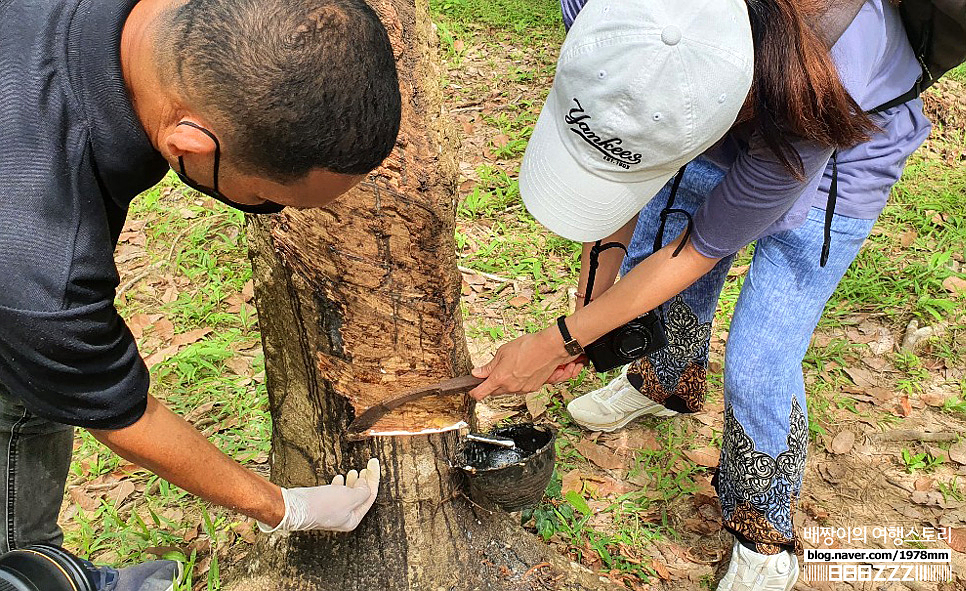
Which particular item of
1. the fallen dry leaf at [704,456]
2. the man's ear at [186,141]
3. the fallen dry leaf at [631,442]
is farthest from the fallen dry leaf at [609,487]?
the man's ear at [186,141]

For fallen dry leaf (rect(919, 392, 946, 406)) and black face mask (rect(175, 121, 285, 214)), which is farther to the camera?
fallen dry leaf (rect(919, 392, 946, 406))

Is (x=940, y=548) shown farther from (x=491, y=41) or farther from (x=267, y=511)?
(x=491, y=41)

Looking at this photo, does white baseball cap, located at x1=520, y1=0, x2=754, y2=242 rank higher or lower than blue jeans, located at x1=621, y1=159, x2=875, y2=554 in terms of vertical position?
higher

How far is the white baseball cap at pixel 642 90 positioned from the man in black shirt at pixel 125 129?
400 millimetres

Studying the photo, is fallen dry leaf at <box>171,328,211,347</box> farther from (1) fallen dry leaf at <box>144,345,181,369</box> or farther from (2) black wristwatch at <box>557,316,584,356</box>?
(2) black wristwatch at <box>557,316,584,356</box>

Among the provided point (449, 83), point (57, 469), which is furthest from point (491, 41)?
point (57, 469)

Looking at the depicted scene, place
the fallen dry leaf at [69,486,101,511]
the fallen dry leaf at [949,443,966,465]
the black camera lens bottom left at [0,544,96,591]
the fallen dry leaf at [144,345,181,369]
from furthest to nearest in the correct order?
the fallen dry leaf at [144,345,181,369] → the fallen dry leaf at [949,443,966,465] → the fallen dry leaf at [69,486,101,511] → the black camera lens bottom left at [0,544,96,591]

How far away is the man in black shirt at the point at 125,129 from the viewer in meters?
1.10

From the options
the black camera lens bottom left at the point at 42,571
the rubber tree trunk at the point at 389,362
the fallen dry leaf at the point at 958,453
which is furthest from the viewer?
the fallen dry leaf at the point at 958,453

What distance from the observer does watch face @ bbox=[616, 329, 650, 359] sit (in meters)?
2.06

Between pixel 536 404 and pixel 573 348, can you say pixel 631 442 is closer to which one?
pixel 536 404

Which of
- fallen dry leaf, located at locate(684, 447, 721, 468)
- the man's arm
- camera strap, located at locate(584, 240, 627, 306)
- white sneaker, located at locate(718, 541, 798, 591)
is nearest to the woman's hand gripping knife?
camera strap, located at locate(584, 240, 627, 306)

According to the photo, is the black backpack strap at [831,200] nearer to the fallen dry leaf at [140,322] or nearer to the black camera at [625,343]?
the black camera at [625,343]

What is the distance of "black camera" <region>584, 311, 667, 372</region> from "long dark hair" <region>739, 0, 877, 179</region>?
710 millimetres
